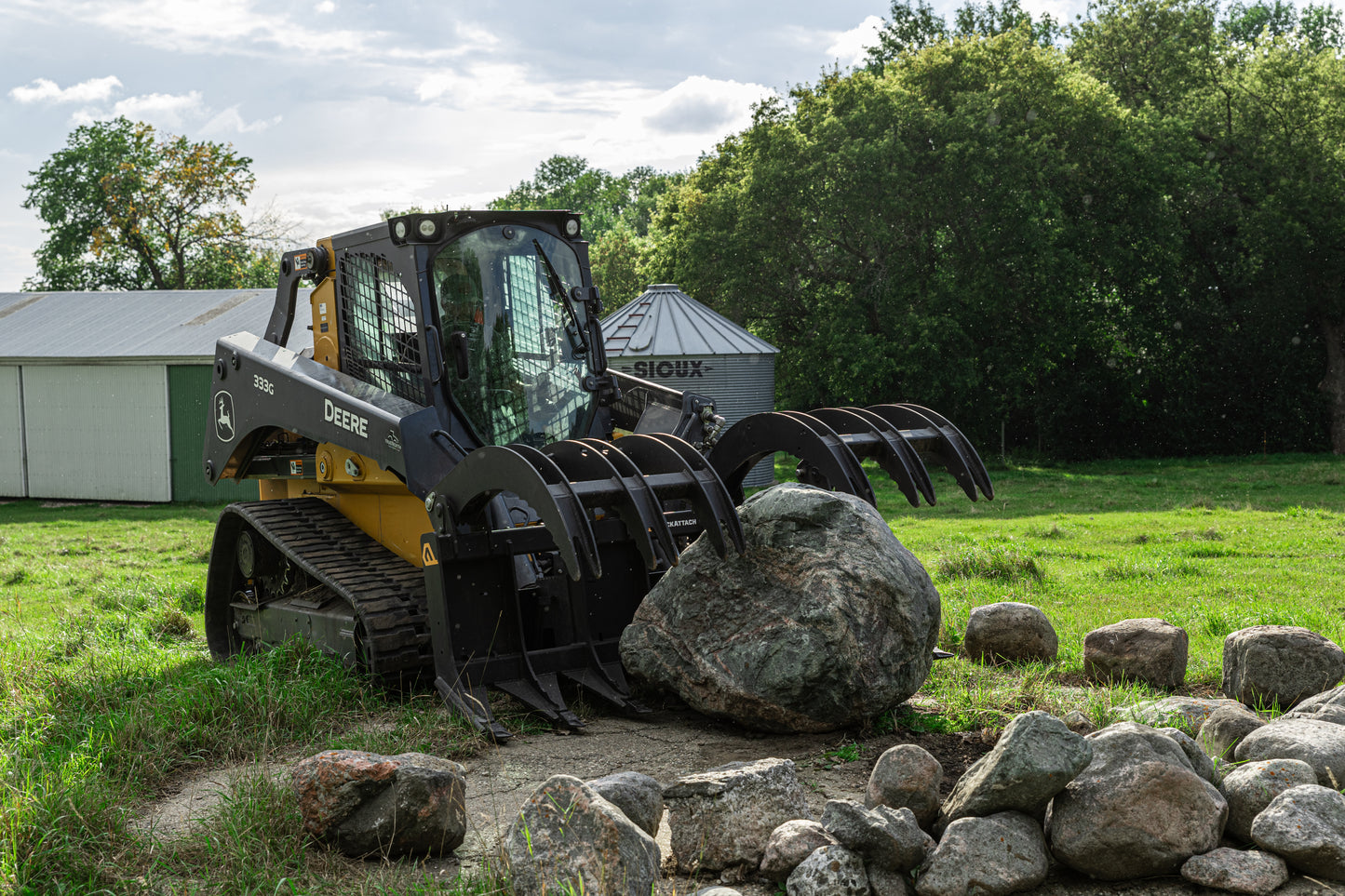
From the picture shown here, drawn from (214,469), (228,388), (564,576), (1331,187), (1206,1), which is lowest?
(564,576)

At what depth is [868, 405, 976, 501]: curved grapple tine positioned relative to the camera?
602 centimetres

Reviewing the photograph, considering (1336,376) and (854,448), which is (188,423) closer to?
(854,448)

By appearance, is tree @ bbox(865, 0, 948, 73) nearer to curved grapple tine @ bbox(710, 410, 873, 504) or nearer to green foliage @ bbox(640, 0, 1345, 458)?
green foliage @ bbox(640, 0, 1345, 458)

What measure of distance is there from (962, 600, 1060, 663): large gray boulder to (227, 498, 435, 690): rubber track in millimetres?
3210

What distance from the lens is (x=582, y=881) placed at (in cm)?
340

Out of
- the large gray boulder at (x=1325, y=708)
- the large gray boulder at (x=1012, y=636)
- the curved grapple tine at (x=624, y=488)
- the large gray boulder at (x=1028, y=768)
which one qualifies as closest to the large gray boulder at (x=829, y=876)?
the large gray boulder at (x=1028, y=768)

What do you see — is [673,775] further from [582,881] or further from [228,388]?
[228,388]

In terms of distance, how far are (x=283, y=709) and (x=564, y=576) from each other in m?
1.54

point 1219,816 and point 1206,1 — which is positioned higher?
point 1206,1

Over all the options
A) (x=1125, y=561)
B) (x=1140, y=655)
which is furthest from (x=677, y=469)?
(x=1125, y=561)

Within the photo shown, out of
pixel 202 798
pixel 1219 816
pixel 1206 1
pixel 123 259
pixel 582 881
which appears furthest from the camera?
pixel 123 259

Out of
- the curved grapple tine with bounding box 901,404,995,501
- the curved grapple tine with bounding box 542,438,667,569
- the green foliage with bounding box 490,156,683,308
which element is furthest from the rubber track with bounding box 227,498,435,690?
the green foliage with bounding box 490,156,683,308

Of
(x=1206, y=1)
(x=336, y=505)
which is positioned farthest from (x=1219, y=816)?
(x=1206, y=1)

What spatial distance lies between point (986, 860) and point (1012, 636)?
322 cm
